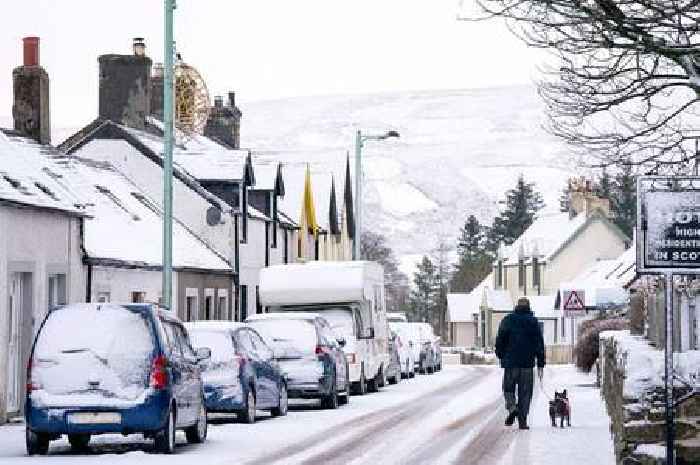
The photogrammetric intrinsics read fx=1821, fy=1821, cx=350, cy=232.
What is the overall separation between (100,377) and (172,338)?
1786 mm

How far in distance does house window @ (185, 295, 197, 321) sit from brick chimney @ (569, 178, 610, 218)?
6635cm

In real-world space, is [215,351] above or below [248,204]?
below

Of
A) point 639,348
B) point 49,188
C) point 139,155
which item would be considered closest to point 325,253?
point 139,155

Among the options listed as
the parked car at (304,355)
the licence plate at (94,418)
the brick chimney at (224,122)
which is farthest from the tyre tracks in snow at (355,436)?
the brick chimney at (224,122)

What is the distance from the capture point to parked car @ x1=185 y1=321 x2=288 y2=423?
28.6 m

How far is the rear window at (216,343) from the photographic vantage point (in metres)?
28.8

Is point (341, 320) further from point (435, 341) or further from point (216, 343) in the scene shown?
point (435, 341)

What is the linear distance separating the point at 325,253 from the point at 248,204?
15144 mm

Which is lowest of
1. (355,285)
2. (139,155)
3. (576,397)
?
(576,397)

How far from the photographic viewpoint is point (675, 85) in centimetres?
2225

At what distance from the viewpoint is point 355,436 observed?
25.8 metres

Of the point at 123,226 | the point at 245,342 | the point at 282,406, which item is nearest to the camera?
the point at 245,342

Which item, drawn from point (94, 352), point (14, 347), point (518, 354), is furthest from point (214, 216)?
point (94, 352)

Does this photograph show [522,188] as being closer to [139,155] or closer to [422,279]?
[422,279]
